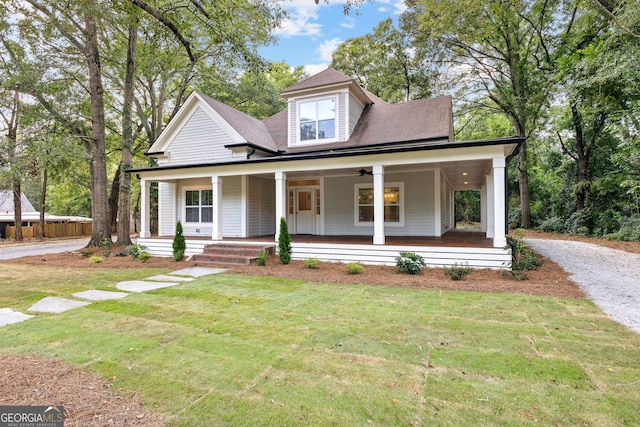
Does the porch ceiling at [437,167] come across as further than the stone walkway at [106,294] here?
Yes

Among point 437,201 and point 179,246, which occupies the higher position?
point 437,201

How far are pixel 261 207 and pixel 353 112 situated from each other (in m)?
5.44

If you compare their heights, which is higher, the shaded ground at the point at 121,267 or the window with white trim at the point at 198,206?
the window with white trim at the point at 198,206

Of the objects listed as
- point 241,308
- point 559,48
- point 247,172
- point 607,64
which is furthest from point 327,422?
point 559,48

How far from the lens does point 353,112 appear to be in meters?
13.1

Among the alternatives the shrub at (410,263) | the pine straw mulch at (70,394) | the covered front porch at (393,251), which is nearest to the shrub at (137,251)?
the covered front porch at (393,251)

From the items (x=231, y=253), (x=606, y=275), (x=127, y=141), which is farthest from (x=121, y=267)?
(x=606, y=275)

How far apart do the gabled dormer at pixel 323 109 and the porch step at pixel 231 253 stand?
486 centimetres

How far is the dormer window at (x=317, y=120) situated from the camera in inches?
500

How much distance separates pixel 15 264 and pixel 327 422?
13.1m

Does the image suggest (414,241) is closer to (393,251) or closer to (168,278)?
(393,251)

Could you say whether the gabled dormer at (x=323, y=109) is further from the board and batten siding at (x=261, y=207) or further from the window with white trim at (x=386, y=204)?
the window with white trim at (x=386, y=204)

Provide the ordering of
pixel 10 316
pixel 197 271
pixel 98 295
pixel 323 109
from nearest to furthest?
pixel 10 316, pixel 98 295, pixel 197 271, pixel 323 109

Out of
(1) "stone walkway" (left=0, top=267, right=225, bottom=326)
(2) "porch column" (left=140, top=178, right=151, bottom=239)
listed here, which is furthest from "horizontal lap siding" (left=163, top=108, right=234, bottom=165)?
(1) "stone walkway" (left=0, top=267, right=225, bottom=326)
